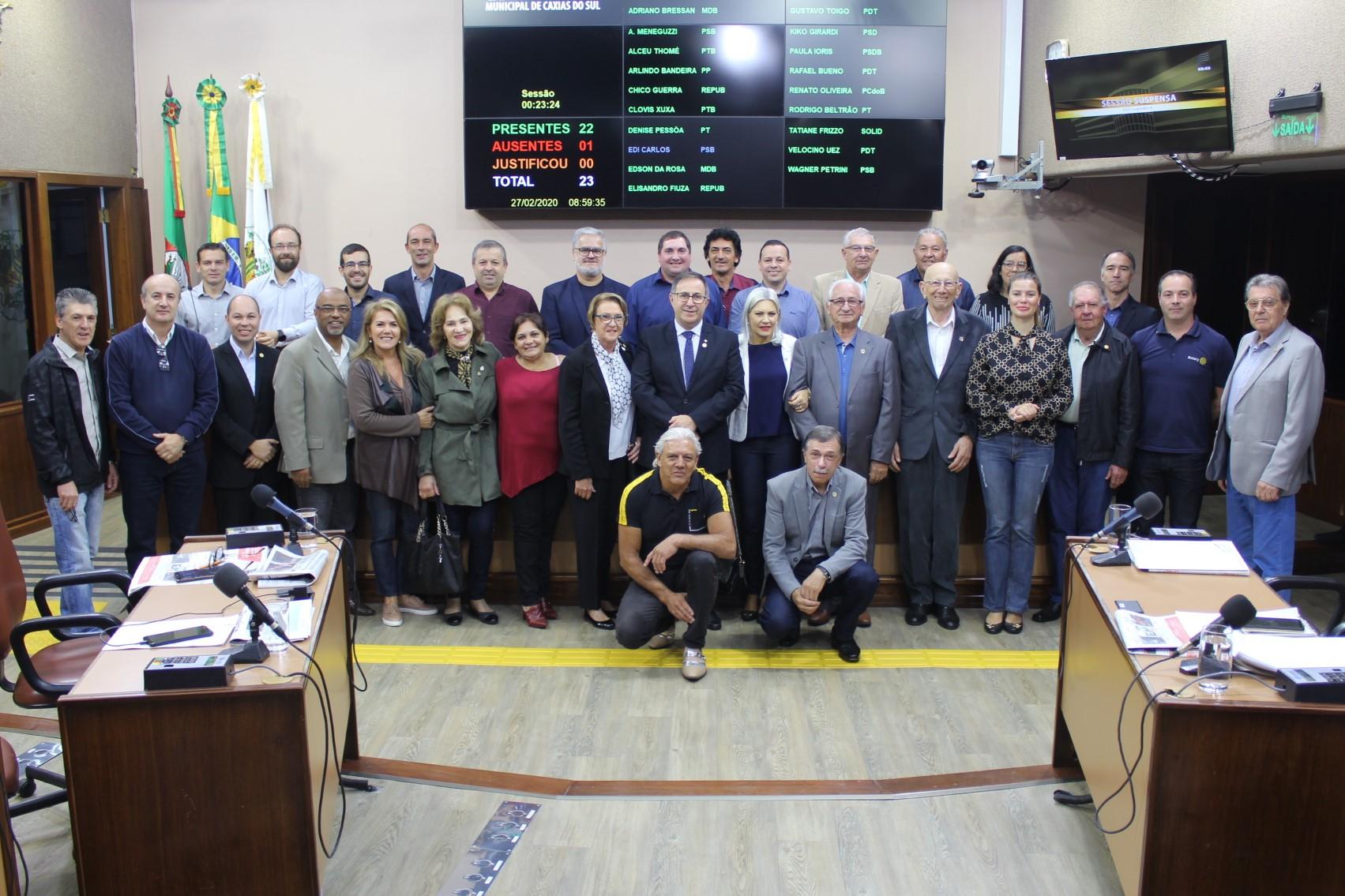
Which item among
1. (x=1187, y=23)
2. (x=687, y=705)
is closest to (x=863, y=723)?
(x=687, y=705)

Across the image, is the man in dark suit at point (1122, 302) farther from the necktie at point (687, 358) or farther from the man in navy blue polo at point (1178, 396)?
the necktie at point (687, 358)

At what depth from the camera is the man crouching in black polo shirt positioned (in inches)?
185

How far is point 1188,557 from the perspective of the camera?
3549 millimetres

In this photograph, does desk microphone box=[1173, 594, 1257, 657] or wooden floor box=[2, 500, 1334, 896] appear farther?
wooden floor box=[2, 500, 1334, 896]

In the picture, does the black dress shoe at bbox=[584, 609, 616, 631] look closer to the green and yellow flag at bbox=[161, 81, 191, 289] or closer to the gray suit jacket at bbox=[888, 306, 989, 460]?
the gray suit jacket at bbox=[888, 306, 989, 460]

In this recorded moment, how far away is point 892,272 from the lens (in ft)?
24.5

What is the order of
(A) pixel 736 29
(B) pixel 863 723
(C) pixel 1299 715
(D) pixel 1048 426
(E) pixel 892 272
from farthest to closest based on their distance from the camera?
(E) pixel 892 272, (A) pixel 736 29, (D) pixel 1048 426, (B) pixel 863 723, (C) pixel 1299 715

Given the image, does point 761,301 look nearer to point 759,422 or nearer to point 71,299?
point 759,422

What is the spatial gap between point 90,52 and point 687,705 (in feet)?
18.6

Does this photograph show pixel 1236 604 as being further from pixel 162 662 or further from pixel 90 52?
pixel 90 52

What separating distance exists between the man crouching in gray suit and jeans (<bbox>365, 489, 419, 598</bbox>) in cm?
164

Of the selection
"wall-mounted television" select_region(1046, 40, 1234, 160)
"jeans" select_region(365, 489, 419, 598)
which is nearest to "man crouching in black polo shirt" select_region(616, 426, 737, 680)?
A: "jeans" select_region(365, 489, 419, 598)

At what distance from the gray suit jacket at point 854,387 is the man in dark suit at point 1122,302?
1.21m

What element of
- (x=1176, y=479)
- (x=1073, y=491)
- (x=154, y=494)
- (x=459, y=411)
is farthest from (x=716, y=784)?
(x=154, y=494)
